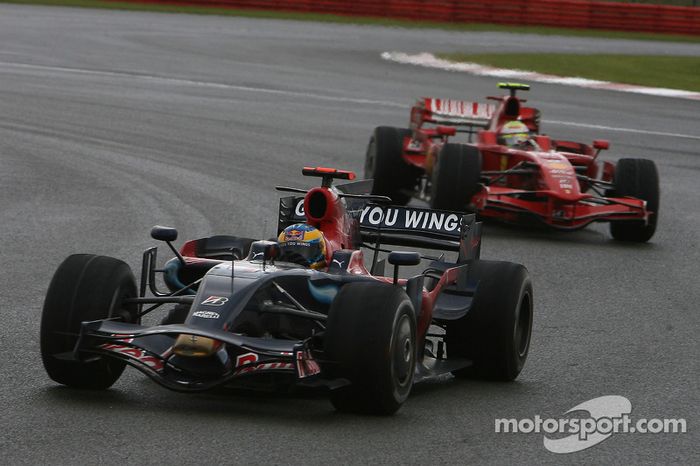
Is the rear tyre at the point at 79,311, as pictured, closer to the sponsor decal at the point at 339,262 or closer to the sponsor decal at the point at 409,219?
the sponsor decal at the point at 339,262

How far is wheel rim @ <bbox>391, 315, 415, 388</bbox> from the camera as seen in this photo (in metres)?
6.84

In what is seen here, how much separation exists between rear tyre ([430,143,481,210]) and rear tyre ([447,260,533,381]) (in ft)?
20.5

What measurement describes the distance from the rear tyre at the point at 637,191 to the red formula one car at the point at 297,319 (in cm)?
629

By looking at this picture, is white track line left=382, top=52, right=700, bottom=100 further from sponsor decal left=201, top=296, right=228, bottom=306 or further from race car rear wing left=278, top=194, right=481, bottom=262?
sponsor decal left=201, top=296, right=228, bottom=306

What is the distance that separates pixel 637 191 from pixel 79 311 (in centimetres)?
883

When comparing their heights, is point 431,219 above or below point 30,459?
above

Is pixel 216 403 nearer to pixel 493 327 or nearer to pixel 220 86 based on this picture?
pixel 493 327

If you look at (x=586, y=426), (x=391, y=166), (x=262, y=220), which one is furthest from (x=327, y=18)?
(x=586, y=426)

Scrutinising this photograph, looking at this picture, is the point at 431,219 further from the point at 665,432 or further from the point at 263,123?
the point at 263,123

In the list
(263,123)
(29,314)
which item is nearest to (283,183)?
(263,123)

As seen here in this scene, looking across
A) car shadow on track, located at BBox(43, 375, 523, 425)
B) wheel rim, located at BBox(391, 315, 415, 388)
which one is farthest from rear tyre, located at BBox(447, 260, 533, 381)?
wheel rim, located at BBox(391, 315, 415, 388)

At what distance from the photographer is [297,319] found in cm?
739

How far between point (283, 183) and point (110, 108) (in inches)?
262

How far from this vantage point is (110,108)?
22.6 metres
